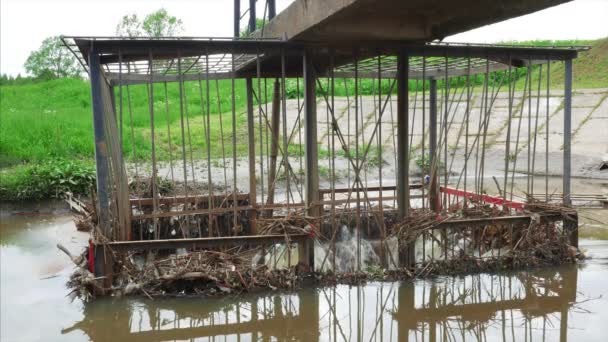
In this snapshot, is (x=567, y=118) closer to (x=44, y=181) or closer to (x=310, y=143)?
(x=310, y=143)

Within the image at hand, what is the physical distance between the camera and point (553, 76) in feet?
82.5

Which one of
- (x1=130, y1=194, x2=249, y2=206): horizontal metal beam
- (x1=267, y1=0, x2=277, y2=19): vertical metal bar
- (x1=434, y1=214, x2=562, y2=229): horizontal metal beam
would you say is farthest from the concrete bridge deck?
(x1=130, y1=194, x2=249, y2=206): horizontal metal beam

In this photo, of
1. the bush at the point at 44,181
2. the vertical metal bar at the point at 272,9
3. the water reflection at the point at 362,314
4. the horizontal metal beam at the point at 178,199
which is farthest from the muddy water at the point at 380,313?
the bush at the point at 44,181

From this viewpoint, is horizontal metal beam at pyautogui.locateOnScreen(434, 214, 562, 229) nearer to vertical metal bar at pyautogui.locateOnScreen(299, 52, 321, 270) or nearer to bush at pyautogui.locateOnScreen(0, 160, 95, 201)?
vertical metal bar at pyautogui.locateOnScreen(299, 52, 321, 270)

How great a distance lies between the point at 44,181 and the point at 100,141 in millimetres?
7450

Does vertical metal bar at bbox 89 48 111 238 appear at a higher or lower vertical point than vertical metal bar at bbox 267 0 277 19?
lower

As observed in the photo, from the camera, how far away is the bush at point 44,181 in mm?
12305

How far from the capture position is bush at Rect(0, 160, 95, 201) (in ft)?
40.4

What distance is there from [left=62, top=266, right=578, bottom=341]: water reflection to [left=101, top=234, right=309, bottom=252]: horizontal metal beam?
0.61 metres

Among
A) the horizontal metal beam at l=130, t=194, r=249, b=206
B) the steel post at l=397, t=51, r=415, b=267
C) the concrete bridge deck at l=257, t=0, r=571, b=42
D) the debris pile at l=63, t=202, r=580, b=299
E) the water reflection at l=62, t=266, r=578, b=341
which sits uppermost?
the concrete bridge deck at l=257, t=0, r=571, b=42

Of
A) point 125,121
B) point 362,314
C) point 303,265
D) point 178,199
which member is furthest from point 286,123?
point 125,121

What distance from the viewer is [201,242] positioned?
621cm

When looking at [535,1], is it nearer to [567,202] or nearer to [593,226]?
[567,202]

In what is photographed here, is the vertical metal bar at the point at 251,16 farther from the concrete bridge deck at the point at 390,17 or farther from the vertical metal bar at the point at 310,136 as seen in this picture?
the vertical metal bar at the point at 310,136
